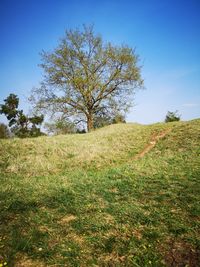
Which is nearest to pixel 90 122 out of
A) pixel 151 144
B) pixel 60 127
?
pixel 60 127

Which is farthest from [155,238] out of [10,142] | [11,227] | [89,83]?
[89,83]

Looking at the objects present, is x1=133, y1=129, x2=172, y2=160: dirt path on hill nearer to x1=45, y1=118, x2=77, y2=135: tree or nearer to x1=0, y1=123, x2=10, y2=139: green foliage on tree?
x1=45, y1=118, x2=77, y2=135: tree

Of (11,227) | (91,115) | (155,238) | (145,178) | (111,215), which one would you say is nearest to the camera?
(155,238)

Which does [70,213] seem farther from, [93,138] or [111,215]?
[93,138]

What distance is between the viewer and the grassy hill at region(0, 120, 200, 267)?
4.49 metres

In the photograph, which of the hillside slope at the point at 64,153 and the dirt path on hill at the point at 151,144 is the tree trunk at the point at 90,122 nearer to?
the hillside slope at the point at 64,153

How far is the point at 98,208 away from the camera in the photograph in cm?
656

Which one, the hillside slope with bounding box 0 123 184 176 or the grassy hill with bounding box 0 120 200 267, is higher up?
the hillside slope with bounding box 0 123 184 176

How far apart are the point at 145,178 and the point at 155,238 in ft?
14.0

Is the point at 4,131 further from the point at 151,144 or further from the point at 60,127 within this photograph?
the point at 151,144

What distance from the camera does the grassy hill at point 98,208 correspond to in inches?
177

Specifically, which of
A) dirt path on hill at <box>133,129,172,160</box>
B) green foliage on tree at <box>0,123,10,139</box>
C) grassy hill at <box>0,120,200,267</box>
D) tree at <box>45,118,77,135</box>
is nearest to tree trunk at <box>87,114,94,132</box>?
tree at <box>45,118,77,135</box>

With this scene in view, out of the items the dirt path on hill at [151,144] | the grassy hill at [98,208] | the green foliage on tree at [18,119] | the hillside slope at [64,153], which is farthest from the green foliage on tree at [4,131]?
the dirt path on hill at [151,144]

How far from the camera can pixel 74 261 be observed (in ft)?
14.1
